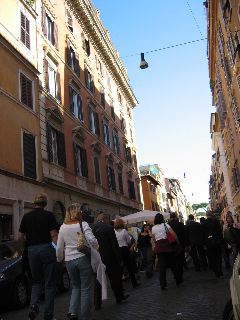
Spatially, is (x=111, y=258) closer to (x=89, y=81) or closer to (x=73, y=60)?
(x=73, y=60)

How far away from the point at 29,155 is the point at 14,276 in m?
8.79

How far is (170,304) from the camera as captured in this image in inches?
283

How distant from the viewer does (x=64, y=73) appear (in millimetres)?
23641

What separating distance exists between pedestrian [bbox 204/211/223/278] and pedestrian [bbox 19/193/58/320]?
223 inches

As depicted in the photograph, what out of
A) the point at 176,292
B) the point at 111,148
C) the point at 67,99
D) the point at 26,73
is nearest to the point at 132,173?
the point at 111,148

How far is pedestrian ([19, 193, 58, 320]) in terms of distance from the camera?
603cm

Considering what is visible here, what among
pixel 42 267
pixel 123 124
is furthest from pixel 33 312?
pixel 123 124

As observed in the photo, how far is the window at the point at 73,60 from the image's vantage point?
2541 cm

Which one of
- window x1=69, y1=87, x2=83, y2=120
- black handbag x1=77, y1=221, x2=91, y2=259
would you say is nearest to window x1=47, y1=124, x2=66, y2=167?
window x1=69, y1=87, x2=83, y2=120

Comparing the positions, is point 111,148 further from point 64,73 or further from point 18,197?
point 18,197

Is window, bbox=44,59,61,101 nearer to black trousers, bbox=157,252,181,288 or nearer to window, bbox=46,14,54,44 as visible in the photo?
window, bbox=46,14,54,44

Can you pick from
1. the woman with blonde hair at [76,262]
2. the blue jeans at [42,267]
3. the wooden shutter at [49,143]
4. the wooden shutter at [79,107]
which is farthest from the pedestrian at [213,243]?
the wooden shutter at [79,107]

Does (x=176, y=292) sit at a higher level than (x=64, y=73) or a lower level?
lower

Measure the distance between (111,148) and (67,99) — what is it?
31.5 feet
